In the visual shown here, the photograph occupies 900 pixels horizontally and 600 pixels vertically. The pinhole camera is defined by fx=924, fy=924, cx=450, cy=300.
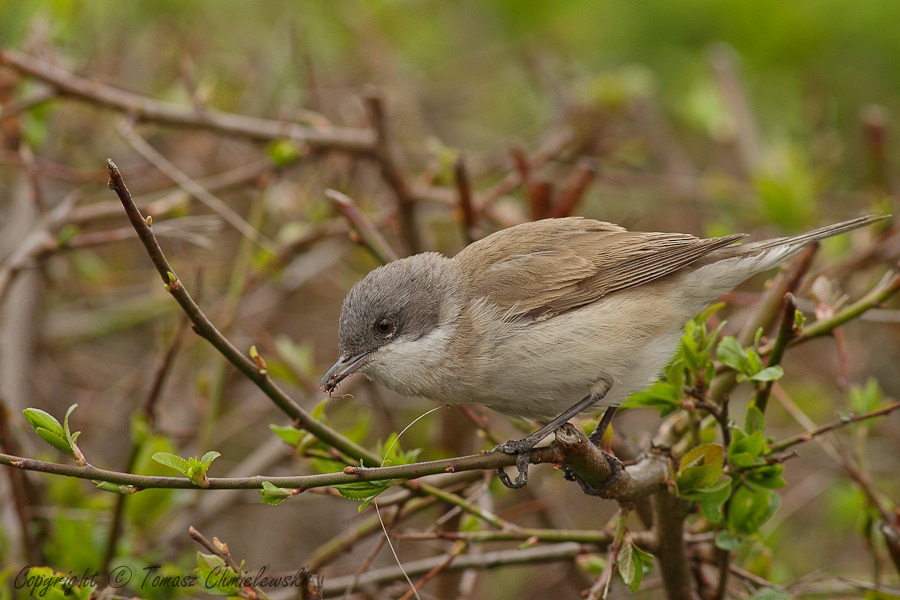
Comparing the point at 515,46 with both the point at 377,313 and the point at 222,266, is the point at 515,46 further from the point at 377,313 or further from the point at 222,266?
the point at 377,313

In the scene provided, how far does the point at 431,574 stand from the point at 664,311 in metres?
1.26

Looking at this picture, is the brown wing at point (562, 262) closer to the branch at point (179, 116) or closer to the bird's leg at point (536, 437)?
the bird's leg at point (536, 437)

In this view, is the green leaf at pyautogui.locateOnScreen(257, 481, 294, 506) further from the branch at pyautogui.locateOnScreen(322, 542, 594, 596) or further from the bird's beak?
the branch at pyautogui.locateOnScreen(322, 542, 594, 596)

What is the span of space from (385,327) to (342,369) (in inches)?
9.3

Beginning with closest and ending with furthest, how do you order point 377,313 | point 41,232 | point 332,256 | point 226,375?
point 377,313
point 41,232
point 226,375
point 332,256

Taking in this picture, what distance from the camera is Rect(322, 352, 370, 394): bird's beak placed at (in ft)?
10.3

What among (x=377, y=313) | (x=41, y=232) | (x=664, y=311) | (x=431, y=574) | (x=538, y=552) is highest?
(x=41, y=232)

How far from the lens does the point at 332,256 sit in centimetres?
586

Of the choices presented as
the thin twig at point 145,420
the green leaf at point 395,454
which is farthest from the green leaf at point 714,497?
the thin twig at point 145,420

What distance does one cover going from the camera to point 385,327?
132 inches

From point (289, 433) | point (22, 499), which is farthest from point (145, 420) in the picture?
point (289, 433)

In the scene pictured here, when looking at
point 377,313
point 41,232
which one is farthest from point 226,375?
point 377,313

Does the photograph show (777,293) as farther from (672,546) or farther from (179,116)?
(179,116)

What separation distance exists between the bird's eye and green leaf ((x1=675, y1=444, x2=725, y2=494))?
1146mm
